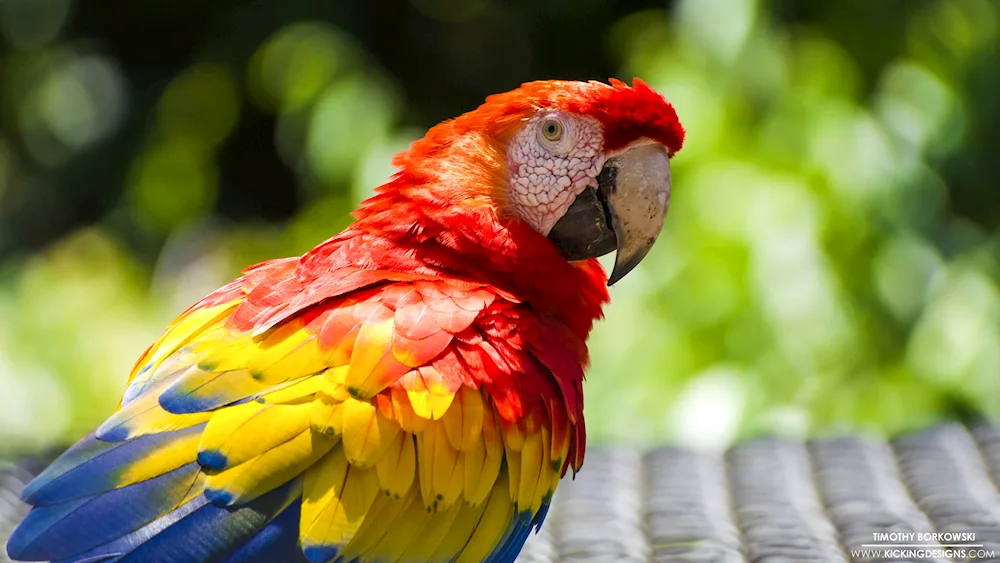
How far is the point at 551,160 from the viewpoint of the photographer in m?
0.92

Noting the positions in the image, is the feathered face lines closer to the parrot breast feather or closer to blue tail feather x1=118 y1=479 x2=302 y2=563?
the parrot breast feather

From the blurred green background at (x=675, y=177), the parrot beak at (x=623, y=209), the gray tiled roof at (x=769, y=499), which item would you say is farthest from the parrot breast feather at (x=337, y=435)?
the blurred green background at (x=675, y=177)

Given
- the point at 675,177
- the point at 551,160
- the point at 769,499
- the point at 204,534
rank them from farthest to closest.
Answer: the point at 675,177 < the point at 769,499 < the point at 551,160 < the point at 204,534

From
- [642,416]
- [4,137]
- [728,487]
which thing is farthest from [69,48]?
[728,487]

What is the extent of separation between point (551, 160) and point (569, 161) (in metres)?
0.02

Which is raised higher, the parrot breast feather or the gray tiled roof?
the gray tiled roof

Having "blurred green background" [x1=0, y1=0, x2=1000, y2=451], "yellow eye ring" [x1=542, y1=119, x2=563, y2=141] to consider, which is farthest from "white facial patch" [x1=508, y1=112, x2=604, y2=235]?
"blurred green background" [x1=0, y1=0, x2=1000, y2=451]

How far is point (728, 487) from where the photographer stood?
4.04 ft

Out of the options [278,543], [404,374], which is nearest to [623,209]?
[404,374]

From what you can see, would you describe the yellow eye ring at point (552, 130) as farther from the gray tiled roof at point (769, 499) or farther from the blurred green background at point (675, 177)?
the blurred green background at point (675, 177)

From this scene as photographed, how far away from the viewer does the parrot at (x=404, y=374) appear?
2.45 feet

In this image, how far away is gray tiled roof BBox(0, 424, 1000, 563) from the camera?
1010 millimetres

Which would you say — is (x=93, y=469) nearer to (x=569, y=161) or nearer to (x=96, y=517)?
(x=96, y=517)

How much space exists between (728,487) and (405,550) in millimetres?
556
